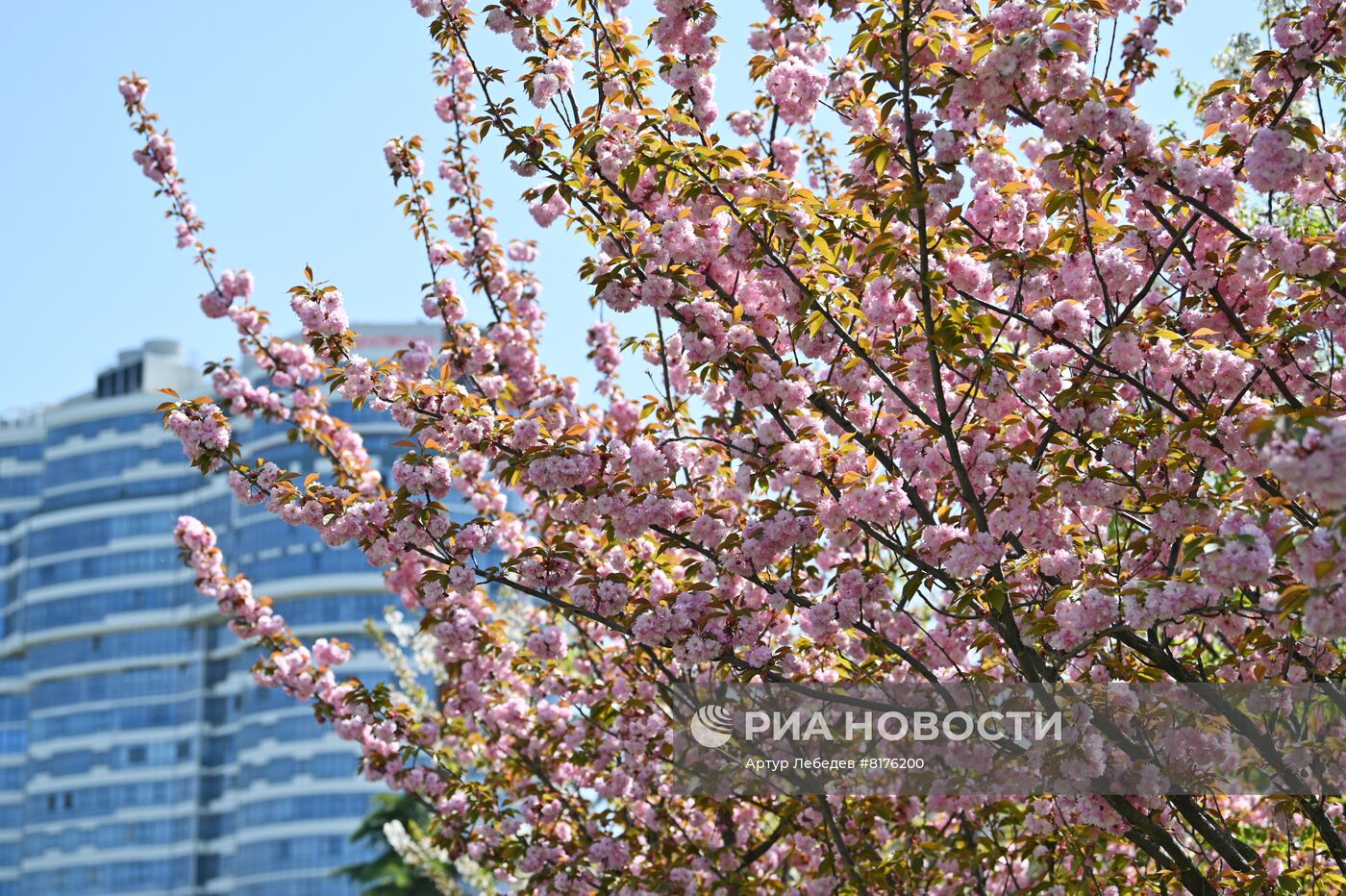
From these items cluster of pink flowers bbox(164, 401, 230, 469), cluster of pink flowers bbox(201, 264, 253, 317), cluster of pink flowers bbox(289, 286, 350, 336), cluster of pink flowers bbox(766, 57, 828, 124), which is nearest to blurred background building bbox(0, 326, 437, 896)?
cluster of pink flowers bbox(201, 264, 253, 317)

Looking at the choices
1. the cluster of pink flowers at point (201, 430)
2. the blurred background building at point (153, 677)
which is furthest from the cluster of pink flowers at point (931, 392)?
the blurred background building at point (153, 677)

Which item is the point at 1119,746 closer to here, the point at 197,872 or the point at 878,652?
the point at 878,652

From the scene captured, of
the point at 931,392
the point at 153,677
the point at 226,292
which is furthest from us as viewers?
the point at 153,677

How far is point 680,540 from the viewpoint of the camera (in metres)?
5.27

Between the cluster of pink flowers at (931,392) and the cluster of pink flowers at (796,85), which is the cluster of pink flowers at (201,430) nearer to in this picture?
the cluster of pink flowers at (931,392)

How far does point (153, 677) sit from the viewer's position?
59.3 m

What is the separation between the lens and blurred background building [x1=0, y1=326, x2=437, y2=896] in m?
53.7

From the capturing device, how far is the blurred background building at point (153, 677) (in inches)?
2115

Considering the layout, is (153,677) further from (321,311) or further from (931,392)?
(931,392)

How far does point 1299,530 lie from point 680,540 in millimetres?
2600

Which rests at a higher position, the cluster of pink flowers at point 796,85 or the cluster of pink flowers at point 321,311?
the cluster of pink flowers at point 796,85

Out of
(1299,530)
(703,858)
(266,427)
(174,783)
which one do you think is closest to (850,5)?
(1299,530)

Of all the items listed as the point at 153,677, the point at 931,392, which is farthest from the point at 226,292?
the point at 153,677

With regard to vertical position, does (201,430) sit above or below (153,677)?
above
